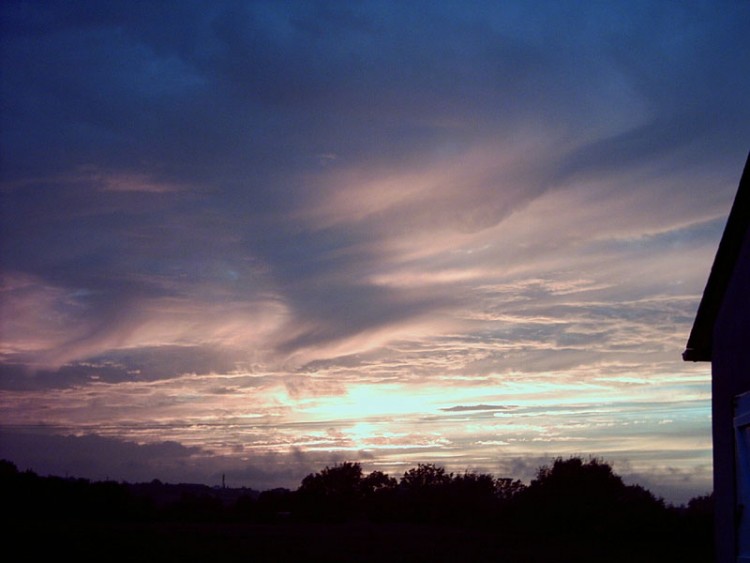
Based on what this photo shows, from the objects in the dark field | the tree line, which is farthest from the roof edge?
the tree line

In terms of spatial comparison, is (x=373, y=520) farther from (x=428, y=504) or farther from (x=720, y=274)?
(x=720, y=274)

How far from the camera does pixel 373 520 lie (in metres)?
48.5

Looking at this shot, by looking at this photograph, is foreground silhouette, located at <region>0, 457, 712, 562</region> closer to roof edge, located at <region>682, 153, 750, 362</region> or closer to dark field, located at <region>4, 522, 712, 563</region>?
dark field, located at <region>4, 522, 712, 563</region>

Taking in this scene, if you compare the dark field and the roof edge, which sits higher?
the roof edge

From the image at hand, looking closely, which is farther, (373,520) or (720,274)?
(373,520)

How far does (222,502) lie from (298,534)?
21.8 metres

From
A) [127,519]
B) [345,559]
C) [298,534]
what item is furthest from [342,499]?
[345,559]

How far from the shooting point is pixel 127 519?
120ft

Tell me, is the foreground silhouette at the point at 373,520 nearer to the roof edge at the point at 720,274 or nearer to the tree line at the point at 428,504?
the tree line at the point at 428,504

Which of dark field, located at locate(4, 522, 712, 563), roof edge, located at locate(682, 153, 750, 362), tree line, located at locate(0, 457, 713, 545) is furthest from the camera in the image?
tree line, located at locate(0, 457, 713, 545)

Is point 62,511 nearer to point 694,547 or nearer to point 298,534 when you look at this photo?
point 298,534

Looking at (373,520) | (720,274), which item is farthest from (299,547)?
(373,520)

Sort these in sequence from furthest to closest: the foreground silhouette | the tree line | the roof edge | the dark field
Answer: the tree line, the foreground silhouette, the dark field, the roof edge

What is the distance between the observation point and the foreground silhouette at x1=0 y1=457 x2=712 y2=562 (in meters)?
23.4
